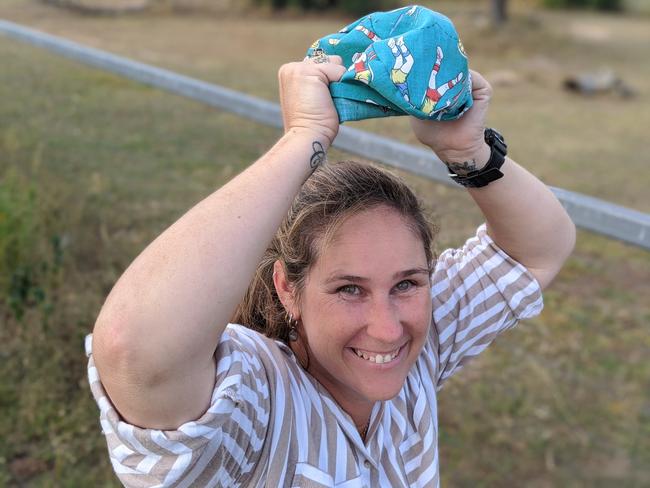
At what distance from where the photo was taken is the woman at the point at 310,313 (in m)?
1.13

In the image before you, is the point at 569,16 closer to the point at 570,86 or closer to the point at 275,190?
the point at 570,86

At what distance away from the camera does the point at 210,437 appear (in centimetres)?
115

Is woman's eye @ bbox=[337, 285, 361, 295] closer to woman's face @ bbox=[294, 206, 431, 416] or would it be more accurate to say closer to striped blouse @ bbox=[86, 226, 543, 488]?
woman's face @ bbox=[294, 206, 431, 416]

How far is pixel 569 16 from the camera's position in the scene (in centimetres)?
2380

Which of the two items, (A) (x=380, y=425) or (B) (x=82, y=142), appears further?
(B) (x=82, y=142)

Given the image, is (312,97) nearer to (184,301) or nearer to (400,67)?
(400,67)

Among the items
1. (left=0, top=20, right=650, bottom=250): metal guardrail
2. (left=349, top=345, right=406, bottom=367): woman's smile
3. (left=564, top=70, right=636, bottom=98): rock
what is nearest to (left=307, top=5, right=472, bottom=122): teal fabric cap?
(left=349, top=345, right=406, bottom=367): woman's smile

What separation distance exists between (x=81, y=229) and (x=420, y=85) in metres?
3.26

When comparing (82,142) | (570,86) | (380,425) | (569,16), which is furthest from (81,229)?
(569,16)

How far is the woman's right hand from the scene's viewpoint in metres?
1.34

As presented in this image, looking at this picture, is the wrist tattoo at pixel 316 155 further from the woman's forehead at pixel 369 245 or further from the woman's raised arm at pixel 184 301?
the woman's forehead at pixel 369 245

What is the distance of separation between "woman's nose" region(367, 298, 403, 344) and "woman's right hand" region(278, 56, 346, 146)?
0.32 metres

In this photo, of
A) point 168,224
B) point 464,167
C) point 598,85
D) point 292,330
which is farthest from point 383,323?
point 598,85

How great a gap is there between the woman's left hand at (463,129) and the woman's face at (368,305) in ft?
0.61
